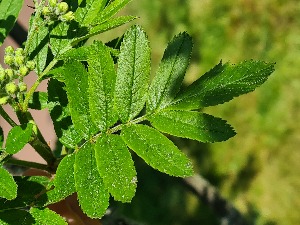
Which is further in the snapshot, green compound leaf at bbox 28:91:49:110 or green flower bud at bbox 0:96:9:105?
green compound leaf at bbox 28:91:49:110

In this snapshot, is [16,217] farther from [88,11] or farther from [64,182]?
[88,11]

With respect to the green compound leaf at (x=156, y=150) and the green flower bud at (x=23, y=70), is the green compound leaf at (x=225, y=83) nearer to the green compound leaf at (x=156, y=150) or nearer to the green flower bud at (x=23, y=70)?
the green compound leaf at (x=156, y=150)

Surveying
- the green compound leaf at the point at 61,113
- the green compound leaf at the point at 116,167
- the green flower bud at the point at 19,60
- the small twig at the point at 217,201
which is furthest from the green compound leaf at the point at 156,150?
the small twig at the point at 217,201

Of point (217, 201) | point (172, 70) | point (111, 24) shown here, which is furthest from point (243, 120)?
point (111, 24)

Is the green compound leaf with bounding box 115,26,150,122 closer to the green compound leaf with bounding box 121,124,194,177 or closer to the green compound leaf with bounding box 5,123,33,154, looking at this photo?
the green compound leaf with bounding box 121,124,194,177

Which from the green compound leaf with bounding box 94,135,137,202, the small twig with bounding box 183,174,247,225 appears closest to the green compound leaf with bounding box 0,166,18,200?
the green compound leaf with bounding box 94,135,137,202

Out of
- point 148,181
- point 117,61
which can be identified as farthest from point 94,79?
point 148,181

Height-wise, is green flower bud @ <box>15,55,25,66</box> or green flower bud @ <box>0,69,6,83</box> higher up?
green flower bud @ <box>15,55,25,66</box>
